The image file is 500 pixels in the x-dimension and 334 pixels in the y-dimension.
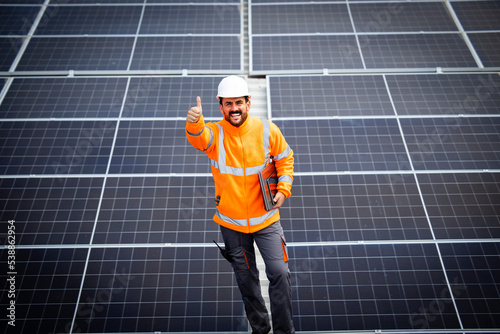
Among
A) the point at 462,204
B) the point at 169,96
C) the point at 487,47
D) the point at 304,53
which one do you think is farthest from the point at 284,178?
the point at 487,47

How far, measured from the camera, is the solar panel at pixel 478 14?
18.0ft

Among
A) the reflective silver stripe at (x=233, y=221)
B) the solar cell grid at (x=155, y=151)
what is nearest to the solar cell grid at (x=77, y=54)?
the solar cell grid at (x=155, y=151)

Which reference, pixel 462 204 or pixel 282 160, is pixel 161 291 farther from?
pixel 462 204

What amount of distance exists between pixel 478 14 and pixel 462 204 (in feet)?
15.5

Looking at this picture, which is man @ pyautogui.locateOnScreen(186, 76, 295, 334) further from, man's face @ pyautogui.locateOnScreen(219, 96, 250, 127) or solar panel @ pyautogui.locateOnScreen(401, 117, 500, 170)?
solar panel @ pyautogui.locateOnScreen(401, 117, 500, 170)

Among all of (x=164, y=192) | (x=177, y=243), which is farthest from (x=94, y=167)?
(x=177, y=243)

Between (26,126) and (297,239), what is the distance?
177 inches

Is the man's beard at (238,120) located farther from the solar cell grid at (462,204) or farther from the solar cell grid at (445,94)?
the solar cell grid at (445,94)

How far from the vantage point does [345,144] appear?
4035 millimetres

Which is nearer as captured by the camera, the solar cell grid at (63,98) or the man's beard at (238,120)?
the man's beard at (238,120)

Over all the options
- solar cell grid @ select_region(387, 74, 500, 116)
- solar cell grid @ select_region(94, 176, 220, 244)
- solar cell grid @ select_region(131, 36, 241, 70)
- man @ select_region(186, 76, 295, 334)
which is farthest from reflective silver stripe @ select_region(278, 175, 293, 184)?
solar cell grid @ select_region(131, 36, 241, 70)

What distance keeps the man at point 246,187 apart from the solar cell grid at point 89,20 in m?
4.38

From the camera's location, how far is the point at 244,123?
7.99 feet

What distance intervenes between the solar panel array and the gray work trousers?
0.45 m
